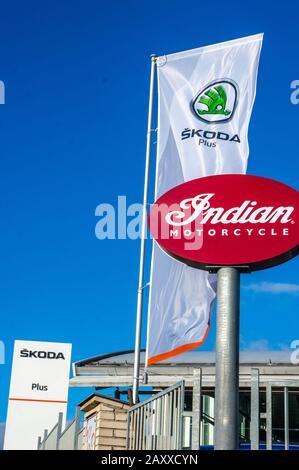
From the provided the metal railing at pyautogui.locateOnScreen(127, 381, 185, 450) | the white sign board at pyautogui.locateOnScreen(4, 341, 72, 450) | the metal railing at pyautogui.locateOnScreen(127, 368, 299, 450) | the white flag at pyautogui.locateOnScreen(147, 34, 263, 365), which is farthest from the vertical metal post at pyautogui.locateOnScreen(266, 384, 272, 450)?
the white sign board at pyautogui.locateOnScreen(4, 341, 72, 450)

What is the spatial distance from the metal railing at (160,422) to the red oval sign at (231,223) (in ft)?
5.36

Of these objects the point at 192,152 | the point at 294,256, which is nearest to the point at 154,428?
the point at 294,256

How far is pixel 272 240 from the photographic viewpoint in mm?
9602

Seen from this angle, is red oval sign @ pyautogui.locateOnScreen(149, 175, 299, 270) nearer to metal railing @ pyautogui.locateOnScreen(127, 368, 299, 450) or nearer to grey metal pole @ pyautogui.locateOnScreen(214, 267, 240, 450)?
grey metal pole @ pyautogui.locateOnScreen(214, 267, 240, 450)

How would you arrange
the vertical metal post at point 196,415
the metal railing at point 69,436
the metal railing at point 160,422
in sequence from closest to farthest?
the vertical metal post at point 196,415, the metal railing at point 160,422, the metal railing at point 69,436

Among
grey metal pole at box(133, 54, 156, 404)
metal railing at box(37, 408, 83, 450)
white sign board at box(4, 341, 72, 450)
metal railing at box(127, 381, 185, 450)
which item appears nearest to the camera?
metal railing at box(127, 381, 185, 450)

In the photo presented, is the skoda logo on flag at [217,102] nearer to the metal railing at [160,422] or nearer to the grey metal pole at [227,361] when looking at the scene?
the grey metal pole at [227,361]

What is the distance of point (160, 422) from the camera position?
392 inches

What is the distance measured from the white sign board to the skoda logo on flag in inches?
315

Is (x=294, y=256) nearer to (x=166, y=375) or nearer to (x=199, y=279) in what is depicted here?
(x=199, y=279)

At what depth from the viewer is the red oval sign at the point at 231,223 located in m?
9.60

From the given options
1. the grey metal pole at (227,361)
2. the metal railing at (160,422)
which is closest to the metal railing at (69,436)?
the metal railing at (160,422)

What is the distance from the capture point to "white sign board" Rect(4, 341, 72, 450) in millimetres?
20359

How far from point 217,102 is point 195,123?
0.64 m
